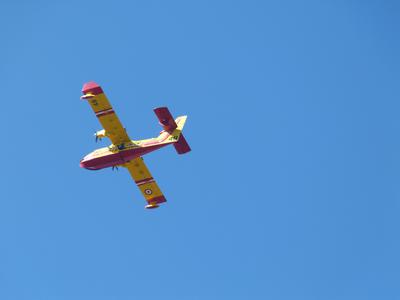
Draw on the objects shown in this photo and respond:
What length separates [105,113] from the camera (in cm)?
5925

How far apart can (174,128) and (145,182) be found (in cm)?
817

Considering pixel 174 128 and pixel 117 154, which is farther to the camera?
pixel 117 154

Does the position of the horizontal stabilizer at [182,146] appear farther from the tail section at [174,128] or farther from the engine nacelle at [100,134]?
the engine nacelle at [100,134]

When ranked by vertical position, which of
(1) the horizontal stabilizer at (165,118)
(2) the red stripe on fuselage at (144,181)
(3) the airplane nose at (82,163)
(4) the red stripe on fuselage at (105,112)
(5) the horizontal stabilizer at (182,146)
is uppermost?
(4) the red stripe on fuselage at (105,112)

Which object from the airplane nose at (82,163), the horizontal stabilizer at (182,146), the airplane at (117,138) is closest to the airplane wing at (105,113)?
the airplane at (117,138)

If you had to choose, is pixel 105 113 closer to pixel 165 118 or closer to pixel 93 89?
pixel 93 89

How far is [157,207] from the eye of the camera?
66.6m

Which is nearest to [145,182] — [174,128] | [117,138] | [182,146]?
[117,138]

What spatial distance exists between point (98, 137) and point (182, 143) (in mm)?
6864

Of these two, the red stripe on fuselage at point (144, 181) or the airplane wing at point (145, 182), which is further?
the red stripe on fuselage at point (144, 181)

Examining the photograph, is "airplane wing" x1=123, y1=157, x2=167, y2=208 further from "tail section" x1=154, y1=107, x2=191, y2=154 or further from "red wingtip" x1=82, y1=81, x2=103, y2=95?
"red wingtip" x1=82, y1=81, x2=103, y2=95

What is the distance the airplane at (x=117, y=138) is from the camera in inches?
2307

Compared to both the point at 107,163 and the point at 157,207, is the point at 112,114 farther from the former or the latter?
the point at 157,207

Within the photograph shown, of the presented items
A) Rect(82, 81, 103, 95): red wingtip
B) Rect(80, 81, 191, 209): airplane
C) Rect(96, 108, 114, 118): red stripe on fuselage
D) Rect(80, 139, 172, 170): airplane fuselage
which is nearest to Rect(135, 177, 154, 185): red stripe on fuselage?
Rect(80, 81, 191, 209): airplane
